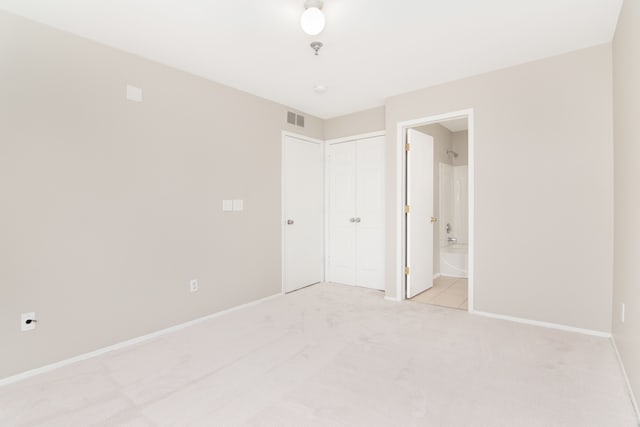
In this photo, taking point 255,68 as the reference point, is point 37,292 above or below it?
below

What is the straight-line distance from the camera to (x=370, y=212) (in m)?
4.42

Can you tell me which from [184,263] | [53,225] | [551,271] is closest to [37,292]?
[53,225]

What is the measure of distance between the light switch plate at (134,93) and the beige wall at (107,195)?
0.04 m

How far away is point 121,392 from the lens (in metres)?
1.98

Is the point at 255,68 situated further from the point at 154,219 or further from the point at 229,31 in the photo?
the point at 154,219

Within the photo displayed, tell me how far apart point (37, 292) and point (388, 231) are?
131 inches

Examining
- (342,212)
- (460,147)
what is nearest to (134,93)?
(342,212)

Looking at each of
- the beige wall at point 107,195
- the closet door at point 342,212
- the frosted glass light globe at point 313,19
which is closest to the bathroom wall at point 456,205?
the closet door at point 342,212

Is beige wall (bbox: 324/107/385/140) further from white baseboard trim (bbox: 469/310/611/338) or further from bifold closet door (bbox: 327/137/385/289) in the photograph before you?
white baseboard trim (bbox: 469/310/611/338)

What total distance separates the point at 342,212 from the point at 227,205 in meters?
1.79

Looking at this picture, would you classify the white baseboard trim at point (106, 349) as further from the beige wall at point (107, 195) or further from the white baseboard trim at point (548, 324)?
the white baseboard trim at point (548, 324)

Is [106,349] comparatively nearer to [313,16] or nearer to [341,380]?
[341,380]

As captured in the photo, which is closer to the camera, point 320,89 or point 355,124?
point 320,89

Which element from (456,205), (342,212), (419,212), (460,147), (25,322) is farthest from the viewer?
(456,205)
